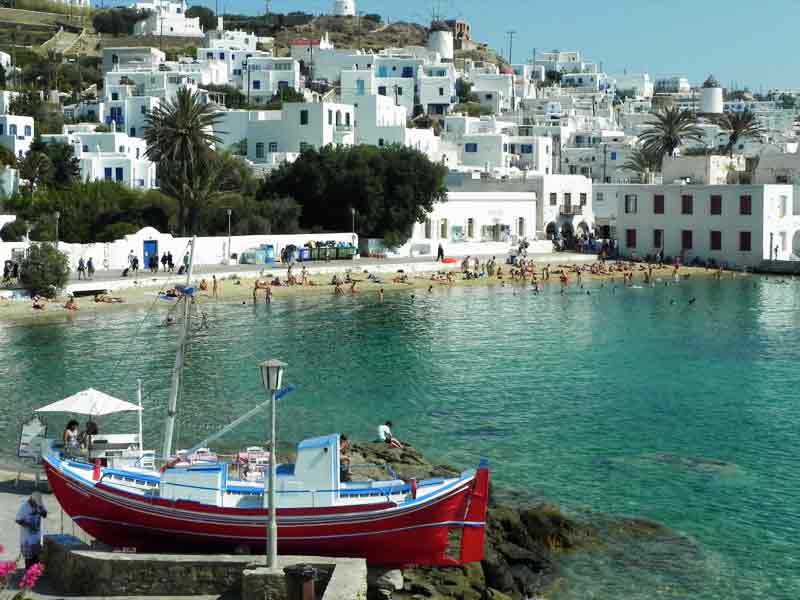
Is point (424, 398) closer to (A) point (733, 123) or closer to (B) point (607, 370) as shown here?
(B) point (607, 370)

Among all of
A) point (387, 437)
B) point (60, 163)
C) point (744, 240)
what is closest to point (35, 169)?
point (60, 163)

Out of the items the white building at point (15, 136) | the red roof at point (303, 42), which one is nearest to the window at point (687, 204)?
the white building at point (15, 136)

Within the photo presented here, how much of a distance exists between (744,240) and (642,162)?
101ft

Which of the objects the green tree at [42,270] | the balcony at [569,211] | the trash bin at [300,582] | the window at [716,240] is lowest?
the trash bin at [300,582]

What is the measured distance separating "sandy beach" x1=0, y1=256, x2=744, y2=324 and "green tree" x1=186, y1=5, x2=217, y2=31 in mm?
128893

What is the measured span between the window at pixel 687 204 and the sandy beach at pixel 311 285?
4.69m

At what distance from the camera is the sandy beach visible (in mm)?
49459

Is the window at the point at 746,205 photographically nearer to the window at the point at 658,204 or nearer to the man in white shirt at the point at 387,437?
the window at the point at 658,204

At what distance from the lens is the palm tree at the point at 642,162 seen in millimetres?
104000

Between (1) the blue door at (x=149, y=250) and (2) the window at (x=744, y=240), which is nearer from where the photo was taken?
(1) the blue door at (x=149, y=250)

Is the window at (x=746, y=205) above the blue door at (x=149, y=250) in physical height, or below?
above

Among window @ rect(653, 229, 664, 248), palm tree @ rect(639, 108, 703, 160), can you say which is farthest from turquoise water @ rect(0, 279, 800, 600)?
palm tree @ rect(639, 108, 703, 160)

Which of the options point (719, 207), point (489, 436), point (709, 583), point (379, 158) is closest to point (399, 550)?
point (709, 583)

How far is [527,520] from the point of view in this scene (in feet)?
68.8
